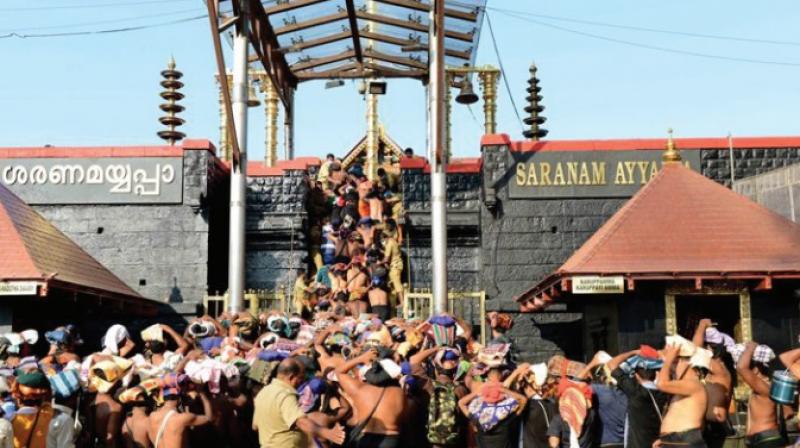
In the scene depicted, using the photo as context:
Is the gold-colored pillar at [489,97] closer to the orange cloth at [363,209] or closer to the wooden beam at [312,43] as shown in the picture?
the wooden beam at [312,43]

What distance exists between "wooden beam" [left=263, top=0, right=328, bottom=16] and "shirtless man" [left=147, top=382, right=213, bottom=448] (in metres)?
14.5

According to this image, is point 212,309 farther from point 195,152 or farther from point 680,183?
point 680,183

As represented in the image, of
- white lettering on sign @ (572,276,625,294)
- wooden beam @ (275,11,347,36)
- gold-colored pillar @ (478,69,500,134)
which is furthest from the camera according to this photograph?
gold-colored pillar @ (478,69,500,134)

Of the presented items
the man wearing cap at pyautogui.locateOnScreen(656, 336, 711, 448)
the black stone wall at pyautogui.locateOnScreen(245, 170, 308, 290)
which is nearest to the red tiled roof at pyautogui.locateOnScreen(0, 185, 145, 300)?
the black stone wall at pyautogui.locateOnScreen(245, 170, 308, 290)

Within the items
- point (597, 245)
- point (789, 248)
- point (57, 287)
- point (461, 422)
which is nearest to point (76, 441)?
point (461, 422)

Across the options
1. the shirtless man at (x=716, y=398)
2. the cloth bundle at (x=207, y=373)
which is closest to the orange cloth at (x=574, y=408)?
the shirtless man at (x=716, y=398)

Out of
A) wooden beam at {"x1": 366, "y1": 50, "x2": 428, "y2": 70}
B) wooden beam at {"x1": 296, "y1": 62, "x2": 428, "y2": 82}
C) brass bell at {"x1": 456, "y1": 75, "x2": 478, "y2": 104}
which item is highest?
wooden beam at {"x1": 366, "y1": 50, "x2": 428, "y2": 70}

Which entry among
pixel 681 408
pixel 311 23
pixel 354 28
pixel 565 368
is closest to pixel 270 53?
pixel 311 23

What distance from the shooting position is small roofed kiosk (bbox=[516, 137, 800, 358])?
14477mm

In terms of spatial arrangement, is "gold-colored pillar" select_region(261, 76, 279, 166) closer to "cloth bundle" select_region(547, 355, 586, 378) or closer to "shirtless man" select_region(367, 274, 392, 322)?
"shirtless man" select_region(367, 274, 392, 322)

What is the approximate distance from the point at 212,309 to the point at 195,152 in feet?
11.1

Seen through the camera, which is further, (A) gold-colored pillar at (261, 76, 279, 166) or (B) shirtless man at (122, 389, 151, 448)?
(A) gold-colored pillar at (261, 76, 279, 166)

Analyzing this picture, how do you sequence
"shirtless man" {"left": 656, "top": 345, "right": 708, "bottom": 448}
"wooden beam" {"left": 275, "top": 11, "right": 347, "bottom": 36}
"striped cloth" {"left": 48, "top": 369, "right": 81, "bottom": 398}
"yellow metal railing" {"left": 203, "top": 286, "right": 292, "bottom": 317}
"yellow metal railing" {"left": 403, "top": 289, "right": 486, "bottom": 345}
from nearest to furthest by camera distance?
1. "striped cloth" {"left": 48, "top": 369, "right": 81, "bottom": 398}
2. "shirtless man" {"left": 656, "top": 345, "right": 708, "bottom": 448}
3. "yellow metal railing" {"left": 403, "top": 289, "right": 486, "bottom": 345}
4. "yellow metal railing" {"left": 203, "top": 286, "right": 292, "bottom": 317}
5. "wooden beam" {"left": 275, "top": 11, "right": 347, "bottom": 36}

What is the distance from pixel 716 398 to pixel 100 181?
14.9 meters
